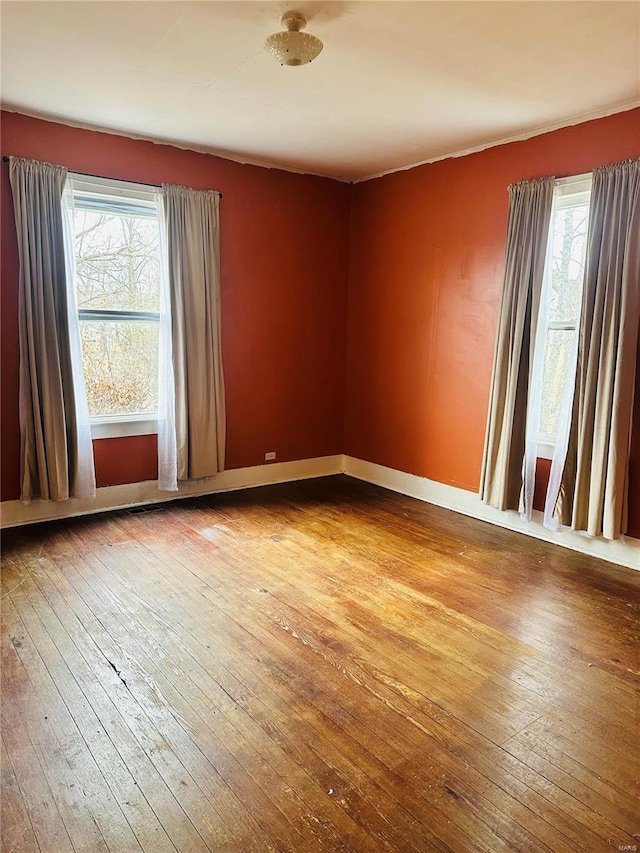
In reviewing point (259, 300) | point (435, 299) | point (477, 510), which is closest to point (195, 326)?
point (259, 300)

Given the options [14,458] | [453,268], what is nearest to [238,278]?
[453,268]

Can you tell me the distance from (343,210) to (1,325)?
2.98 metres

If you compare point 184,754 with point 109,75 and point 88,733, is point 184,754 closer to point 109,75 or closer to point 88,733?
point 88,733

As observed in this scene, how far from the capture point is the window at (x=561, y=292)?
144 inches

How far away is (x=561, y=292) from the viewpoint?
3764 mm

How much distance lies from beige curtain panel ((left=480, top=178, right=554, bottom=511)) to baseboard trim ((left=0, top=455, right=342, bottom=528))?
1.78 metres

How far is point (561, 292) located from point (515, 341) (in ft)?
1.33

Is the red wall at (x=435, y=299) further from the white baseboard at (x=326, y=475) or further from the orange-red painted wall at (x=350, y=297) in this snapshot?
the white baseboard at (x=326, y=475)

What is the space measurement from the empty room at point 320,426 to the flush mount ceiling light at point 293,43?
0.5 inches

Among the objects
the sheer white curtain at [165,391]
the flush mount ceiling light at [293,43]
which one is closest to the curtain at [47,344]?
the sheer white curtain at [165,391]

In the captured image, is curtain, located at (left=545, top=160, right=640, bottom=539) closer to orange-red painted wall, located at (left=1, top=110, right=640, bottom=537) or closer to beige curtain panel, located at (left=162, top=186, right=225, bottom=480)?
orange-red painted wall, located at (left=1, top=110, right=640, bottom=537)

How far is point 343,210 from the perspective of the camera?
525cm

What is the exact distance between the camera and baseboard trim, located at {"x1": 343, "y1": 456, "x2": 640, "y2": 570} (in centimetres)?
357

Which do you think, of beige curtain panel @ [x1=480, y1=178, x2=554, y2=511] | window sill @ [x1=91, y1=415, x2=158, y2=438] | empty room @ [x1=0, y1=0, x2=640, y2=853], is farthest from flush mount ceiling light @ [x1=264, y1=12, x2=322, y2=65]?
window sill @ [x1=91, y1=415, x2=158, y2=438]
